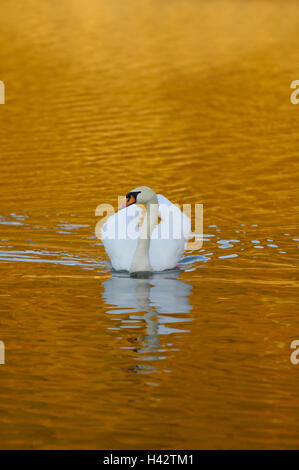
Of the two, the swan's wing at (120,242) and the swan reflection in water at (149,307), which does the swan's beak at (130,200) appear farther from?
the swan reflection in water at (149,307)

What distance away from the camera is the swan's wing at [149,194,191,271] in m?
11.6

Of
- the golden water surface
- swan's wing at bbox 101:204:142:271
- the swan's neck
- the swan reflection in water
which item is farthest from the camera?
swan's wing at bbox 101:204:142:271

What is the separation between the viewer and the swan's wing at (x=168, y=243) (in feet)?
38.2

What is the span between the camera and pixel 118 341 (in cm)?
905

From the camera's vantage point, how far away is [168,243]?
38.2 feet

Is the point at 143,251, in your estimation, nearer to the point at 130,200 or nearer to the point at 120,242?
the point at 120,242

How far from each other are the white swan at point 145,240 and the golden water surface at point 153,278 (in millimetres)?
244

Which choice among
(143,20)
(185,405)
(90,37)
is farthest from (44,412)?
(143,20)

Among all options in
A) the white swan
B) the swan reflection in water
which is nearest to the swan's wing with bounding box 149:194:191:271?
the white swan

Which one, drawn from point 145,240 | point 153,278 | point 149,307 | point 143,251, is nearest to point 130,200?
point 145,240

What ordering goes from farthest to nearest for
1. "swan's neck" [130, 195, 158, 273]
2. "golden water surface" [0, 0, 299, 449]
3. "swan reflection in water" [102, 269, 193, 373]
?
"swan's neck" [130, 195, 158, 273] → "swan reflection in water" [102, 269, 193, 373] → "golden water surface" [0, 0, 299, 449]

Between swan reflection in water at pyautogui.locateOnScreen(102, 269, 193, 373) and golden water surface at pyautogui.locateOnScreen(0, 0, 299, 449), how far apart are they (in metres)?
0.02

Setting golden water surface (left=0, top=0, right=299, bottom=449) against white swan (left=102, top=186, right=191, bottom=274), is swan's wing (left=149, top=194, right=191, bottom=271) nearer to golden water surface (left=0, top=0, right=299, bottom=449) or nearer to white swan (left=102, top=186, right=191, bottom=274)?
white swan (left=102, top=186, right=191, bottom=274)

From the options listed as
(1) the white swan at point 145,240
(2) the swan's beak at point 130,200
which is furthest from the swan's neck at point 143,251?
(2) the swan's beak at point 130,200
